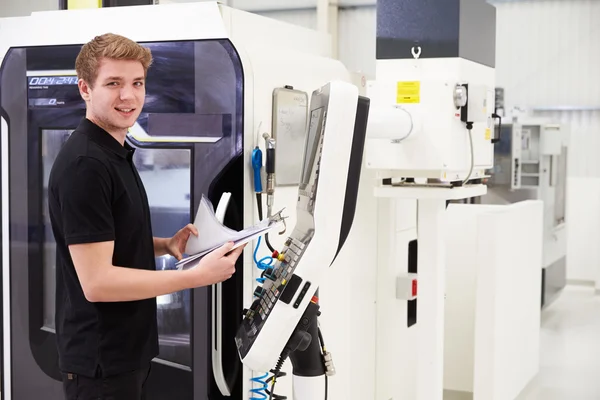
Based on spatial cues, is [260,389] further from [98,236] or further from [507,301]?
[507,301]

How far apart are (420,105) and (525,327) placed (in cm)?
215

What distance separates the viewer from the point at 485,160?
11.3 feet

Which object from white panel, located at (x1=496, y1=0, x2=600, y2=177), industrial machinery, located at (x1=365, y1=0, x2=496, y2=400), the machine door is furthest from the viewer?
white panel, located at (x1=496, y1=0, x2=600, y2=177)

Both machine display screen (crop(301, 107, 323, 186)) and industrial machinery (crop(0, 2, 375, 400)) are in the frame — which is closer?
machine display screen (crop(301, 107, 323, 186))

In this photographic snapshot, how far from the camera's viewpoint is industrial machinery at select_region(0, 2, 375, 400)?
2404mm

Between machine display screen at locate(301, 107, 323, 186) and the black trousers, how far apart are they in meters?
0.64

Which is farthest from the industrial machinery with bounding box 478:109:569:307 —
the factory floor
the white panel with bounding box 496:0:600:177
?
the white panel with bounding box 496:0:600:177

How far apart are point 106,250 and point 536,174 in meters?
5.84

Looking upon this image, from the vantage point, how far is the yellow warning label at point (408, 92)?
305 cm

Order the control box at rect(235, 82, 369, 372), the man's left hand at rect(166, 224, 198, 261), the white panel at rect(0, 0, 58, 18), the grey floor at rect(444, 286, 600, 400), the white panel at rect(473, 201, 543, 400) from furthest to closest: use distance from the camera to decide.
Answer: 1. the white panel at rect(0, 0, 58, 18)
2. the grey floor at rect(444, 286, 600, 400)
3. the white panel at rect(473, 201, 543, 400)
4. the man's left hand at rect(166, 224, 198, 261)
5. the control box at rect(235, 82, 369, 372)

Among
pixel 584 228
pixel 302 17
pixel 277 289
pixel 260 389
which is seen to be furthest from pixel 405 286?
pixel 302 17

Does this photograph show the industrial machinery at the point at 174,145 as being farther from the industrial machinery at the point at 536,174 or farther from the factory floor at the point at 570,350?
the industrial machinery at the point at 536,174

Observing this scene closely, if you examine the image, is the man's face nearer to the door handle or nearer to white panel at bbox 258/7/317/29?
the door handle

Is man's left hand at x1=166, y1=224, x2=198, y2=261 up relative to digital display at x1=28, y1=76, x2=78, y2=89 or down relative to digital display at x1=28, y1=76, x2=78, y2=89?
down
